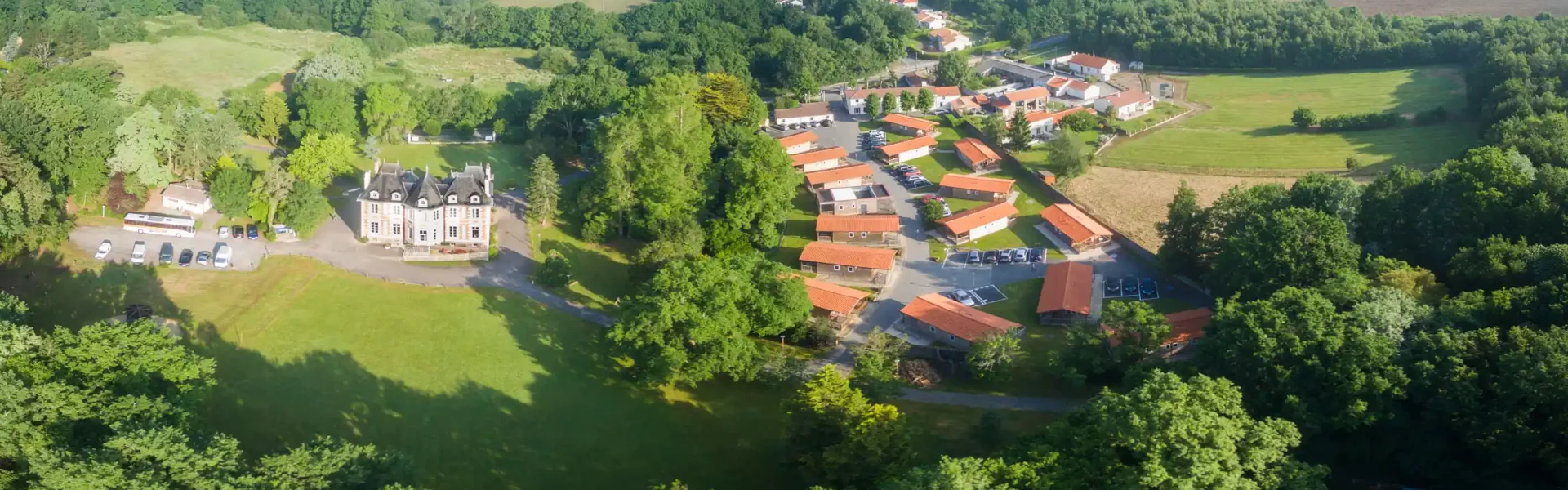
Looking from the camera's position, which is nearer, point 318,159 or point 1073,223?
point 318,159

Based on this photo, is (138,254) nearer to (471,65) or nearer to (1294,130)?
(471,65)

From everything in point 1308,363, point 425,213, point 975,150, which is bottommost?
point 425,213

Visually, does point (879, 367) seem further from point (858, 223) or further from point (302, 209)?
point (302, 209)

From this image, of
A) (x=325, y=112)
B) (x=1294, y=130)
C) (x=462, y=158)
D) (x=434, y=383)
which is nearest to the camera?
(x=434, y=383)

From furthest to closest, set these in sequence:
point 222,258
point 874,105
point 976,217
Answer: point 874,105 < point 976,217 < point 222,258

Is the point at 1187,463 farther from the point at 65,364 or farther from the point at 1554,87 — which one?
the point at 1554,87

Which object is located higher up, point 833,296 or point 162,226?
point 162,226

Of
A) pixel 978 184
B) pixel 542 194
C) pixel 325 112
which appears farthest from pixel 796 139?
pixel 325 112
